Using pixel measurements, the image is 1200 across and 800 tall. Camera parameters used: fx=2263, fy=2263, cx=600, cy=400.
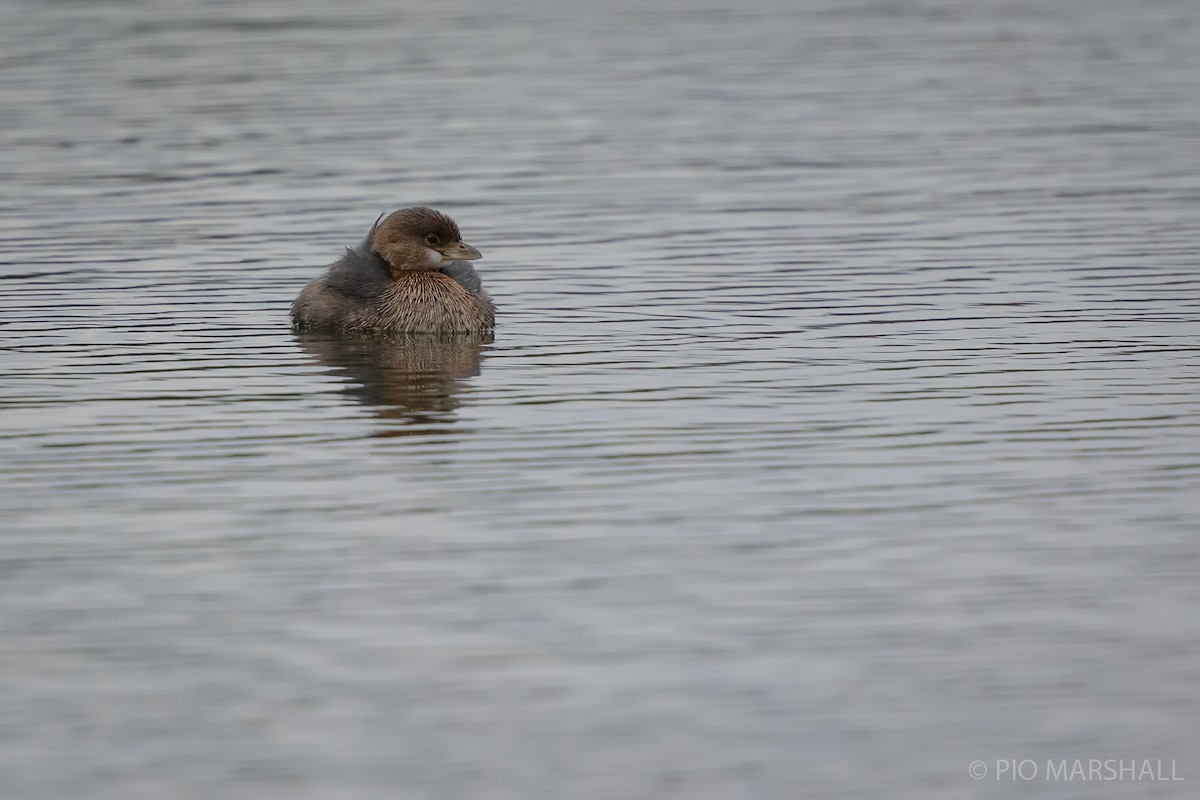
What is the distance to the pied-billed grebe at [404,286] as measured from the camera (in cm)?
1502

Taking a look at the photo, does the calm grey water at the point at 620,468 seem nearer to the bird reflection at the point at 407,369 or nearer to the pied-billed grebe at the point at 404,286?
the bird reflection at the point at 407,369

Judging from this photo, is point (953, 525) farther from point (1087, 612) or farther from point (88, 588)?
point (88, 588)

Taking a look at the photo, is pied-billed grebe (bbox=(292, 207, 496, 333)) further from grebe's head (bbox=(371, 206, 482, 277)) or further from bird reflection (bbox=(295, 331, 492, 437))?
bird reflection (bbox=(295, 331, 492, 437))

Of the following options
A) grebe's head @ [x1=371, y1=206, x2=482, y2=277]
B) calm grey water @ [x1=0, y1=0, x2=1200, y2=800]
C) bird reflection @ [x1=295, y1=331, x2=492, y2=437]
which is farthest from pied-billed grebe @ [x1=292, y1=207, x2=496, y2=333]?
calm grey water @ [x1=0, y1=0, x2=1200, y2=800]

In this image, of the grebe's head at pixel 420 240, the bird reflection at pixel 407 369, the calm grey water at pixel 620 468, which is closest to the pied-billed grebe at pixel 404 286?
the grebe's head at pixel 420 240

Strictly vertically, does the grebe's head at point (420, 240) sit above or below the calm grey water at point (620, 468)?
above

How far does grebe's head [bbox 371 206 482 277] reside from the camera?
50.7 ft

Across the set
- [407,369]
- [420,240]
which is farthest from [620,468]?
[420,240]

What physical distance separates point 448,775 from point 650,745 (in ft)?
2.28

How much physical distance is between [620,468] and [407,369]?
129 inches

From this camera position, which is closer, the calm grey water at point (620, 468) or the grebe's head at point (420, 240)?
the calm grey water at point (620, 468)

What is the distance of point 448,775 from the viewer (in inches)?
287

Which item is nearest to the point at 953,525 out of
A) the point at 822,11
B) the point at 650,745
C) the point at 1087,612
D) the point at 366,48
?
the point at 1087,612

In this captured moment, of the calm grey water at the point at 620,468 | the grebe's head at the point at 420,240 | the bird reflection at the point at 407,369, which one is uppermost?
the grebe's head at the point at 420,240
